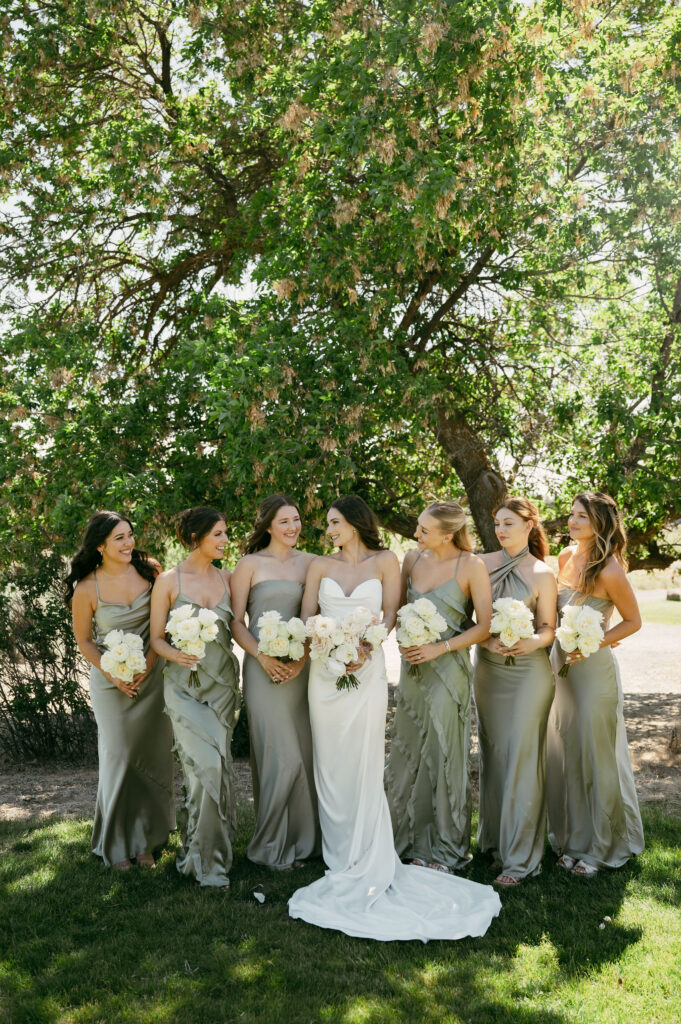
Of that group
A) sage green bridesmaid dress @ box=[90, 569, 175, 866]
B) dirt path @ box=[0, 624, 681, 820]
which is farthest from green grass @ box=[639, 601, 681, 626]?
sage green bridesmaid dress @ box=[90, 569, 175, 866]

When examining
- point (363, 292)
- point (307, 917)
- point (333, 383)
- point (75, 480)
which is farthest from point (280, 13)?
point (307, 917)

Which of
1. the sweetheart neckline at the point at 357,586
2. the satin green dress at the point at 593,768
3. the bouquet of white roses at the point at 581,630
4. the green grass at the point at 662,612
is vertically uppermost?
the sweetheart neckline at the point at 357,586

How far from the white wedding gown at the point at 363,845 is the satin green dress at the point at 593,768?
1.02 meters

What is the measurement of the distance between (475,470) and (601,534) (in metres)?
5.31

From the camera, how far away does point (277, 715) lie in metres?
5.99

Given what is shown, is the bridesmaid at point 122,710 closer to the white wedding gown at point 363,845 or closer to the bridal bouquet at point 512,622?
the white wedding gown at point 363,845

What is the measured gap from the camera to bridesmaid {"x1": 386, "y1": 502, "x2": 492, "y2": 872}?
19.2 ft

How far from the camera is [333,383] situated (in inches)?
323

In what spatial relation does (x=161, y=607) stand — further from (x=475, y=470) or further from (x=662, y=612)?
(x=662, y=612)

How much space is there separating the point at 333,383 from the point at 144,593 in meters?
2.95

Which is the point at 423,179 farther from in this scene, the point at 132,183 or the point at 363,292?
the point at 132,183

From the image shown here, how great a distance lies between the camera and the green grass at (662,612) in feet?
90.2

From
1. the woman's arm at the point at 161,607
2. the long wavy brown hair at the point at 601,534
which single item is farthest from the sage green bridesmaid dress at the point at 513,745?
the woman's arm at the point at 161,607

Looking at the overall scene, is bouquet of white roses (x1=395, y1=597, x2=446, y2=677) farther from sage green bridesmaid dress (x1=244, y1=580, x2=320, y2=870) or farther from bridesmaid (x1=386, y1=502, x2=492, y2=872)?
sage green bridesmaid dress (x1=244, y1=580, x2=320, y2=870)
